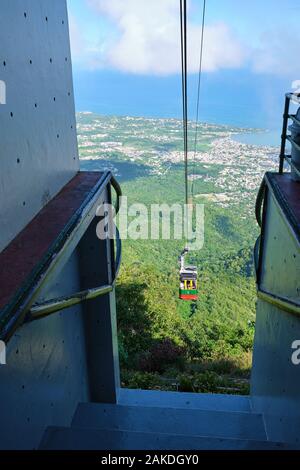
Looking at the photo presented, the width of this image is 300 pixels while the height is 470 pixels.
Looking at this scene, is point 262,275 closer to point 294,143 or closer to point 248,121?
point 294,143

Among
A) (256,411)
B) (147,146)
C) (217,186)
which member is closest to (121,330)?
(256,411)

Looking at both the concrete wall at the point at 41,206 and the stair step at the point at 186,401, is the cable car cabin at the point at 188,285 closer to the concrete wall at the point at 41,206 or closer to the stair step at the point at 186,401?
the stair step at the point at 186,401

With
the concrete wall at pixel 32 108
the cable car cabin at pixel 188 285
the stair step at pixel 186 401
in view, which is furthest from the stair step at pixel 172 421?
the cable car cabin at pixel 188 285

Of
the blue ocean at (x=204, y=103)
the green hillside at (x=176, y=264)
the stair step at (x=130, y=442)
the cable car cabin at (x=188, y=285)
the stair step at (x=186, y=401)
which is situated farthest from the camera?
the blue ocean at (x=204, y=103)

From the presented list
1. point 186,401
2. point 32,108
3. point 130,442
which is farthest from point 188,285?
point 32,108

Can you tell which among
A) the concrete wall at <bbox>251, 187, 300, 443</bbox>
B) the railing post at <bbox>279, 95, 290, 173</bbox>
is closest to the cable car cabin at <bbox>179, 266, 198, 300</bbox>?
the concrete wall at <bbox>251, 187, 300, 443</bbox>

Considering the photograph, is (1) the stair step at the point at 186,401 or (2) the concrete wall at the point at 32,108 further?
(1) the stair step at the point at 186,401

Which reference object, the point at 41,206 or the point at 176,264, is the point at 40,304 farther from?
the point at 176,264
